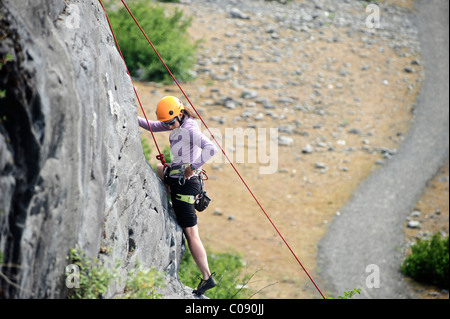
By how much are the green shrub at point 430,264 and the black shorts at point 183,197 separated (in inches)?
378

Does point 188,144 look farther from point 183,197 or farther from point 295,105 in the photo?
point 295,105

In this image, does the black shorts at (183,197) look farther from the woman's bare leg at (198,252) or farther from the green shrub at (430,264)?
the green shrub at (430,264)

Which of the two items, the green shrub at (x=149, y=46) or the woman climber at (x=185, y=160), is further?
the green shrub at (x=149, y=46)

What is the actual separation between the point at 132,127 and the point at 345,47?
76.3 ft

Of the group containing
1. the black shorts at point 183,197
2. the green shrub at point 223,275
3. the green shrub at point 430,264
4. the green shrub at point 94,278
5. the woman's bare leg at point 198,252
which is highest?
the green shrub at point 94,278

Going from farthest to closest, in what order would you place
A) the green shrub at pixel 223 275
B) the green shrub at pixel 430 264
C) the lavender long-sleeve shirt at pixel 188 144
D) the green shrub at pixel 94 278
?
the green shrub at pixel 430 264
the green shrub at pixel 223 275
the lavender long-sleeve shirt at pixel 188 144
the green shrub at pixel 94 278

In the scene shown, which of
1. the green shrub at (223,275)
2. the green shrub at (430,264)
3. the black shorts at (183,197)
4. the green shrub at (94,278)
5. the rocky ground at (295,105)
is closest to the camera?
the green shrub at (94,278)

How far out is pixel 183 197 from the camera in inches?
263

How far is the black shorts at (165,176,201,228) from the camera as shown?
664 centimetres

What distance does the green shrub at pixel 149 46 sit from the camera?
21688mm

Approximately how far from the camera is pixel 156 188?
6633mm

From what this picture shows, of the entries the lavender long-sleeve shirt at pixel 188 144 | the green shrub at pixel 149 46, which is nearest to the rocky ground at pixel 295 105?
the green shrub at pixel 149 46

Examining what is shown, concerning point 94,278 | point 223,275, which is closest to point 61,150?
point 94,278

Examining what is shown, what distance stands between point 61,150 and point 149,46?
719 inches
